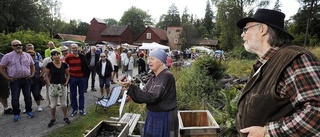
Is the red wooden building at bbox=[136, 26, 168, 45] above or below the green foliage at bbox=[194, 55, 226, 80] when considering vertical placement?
above

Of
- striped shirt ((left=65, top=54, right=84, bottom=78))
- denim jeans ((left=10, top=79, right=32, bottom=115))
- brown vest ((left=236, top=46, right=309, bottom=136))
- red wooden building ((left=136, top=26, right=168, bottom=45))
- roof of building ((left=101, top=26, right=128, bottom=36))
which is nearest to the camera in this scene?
brown vest ((left=236, top=46, right=309, bottom=136))

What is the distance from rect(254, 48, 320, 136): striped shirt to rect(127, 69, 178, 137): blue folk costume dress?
4.84 feet

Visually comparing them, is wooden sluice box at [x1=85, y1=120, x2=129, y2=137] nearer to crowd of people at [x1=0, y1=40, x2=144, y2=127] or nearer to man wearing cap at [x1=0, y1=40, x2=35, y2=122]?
crowd of people at [x1=0, y1=40, x2=144, y2=127]

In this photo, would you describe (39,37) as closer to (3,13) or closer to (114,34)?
(3,13)

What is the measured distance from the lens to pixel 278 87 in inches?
56.9

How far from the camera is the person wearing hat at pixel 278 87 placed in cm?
128

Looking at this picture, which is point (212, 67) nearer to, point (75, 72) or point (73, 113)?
point (75, 72)

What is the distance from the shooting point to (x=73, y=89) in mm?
6031

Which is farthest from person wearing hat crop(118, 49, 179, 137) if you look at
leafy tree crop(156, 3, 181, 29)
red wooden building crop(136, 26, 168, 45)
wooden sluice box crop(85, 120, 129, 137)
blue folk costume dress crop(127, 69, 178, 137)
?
leafy tree crop(156, 3, 181, 29)

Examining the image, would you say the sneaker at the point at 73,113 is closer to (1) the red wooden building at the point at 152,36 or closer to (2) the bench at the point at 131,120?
(2) the bench at the point at 131,120

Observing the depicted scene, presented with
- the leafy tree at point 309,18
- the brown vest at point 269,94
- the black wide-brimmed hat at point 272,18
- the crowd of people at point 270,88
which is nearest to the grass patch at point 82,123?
the crowd of people at point 270,88

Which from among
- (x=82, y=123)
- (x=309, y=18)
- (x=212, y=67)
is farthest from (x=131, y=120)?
(x=309, y=18)

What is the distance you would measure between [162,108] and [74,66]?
4057mm

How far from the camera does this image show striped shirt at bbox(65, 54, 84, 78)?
19.6ft
